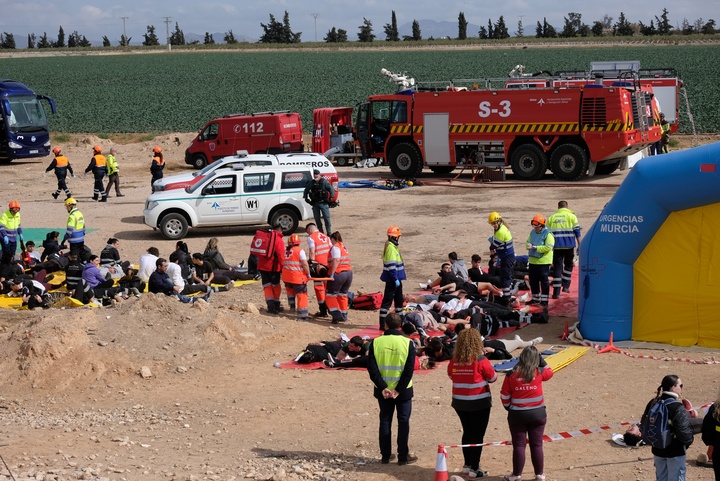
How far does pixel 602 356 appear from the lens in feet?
46.8

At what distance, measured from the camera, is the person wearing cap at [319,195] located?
22.7 metres

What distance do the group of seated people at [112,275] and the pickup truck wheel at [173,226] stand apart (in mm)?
3207

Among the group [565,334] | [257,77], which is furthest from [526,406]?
[257,77]

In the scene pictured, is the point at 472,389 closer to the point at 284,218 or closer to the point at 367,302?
the point at 367,302

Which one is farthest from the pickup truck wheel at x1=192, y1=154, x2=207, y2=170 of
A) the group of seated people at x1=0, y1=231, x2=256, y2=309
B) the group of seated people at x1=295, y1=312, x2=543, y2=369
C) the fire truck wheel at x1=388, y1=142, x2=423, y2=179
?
the group of seated people at x1=295, y1=312, x2=543, y2=369

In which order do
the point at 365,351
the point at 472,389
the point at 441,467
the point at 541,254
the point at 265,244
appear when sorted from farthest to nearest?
1. the point at 265,244
2. the point at 541,254
3. the point at 365,351
4. the point at 472,389
5. the point at 441,467

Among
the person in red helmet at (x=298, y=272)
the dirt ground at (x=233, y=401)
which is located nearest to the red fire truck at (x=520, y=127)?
the dirt ground at (x=233, y=401)

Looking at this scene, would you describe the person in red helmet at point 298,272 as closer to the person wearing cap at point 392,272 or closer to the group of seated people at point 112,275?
the person wearing cap at point 392,272

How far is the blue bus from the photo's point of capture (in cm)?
3878

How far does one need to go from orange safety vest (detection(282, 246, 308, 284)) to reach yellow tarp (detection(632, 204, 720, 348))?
5234 millimetres

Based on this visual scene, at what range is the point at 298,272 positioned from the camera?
1662cm

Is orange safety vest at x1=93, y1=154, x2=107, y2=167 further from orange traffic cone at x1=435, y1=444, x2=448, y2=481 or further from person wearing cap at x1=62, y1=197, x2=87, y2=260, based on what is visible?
orange traffic cone at x1=435, y1=444, x2=448, y2=481

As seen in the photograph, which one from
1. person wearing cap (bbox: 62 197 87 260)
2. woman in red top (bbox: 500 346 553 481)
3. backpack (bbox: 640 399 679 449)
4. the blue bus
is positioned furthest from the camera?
the blue bus

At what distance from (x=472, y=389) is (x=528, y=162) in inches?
880
